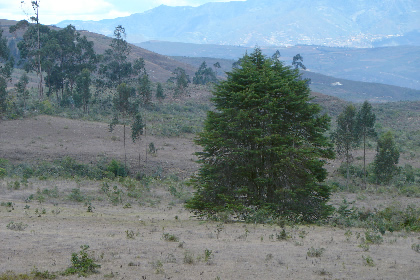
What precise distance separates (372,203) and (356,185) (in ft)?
23.8

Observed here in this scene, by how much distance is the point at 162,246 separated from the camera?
9094 mm

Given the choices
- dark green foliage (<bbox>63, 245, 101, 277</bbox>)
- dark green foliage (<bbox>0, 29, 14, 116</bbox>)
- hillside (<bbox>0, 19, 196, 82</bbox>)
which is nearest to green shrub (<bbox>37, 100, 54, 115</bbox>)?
dark green foliage (<bbox>0, 29, 14, 116</bbox>)

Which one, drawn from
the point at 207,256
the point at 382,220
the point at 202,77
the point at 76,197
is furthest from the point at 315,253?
the point at 202,77

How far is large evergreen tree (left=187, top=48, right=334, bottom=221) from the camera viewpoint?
13.8 meters

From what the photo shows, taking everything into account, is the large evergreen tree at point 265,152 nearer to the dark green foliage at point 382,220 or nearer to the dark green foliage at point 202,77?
the dark green foliage at point 382,220

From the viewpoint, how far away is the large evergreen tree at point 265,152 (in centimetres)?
1384

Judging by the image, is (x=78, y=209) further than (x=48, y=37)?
No

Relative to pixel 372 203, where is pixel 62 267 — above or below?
above

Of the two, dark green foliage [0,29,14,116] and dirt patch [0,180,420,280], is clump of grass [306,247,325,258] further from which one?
dark green foliage [0,29,14,116]

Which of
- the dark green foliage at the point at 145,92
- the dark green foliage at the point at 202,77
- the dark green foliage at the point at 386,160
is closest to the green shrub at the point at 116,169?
the dark green foliage at the point at 145,92

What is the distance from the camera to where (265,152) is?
14164 mm

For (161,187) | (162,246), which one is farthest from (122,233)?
(161,187)

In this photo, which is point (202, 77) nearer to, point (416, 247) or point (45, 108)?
point (45, 108)

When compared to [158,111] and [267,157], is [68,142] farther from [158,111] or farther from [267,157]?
[267,157]
